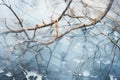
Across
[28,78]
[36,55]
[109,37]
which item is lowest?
[28,78]

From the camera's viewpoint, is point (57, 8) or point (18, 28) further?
point (57, 8)

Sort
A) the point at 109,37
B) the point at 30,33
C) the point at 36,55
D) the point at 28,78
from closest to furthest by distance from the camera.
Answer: the point at 28,78, the point at 36,55, the point at 30,33, the point at 109,37

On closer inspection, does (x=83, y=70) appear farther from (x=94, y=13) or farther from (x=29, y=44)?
(x=94, y=13)

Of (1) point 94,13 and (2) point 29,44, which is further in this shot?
(1) point 94,13

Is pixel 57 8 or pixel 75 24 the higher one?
pixel 57 8

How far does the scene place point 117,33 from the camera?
11.7 ft

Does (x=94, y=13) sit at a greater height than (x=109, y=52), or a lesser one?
greater

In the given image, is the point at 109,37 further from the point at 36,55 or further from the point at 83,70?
the point at 36,55

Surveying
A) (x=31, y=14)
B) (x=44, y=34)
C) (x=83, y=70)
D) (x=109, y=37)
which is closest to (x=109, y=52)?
(x=109, y=37)

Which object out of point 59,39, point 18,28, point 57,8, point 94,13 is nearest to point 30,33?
point 18,28

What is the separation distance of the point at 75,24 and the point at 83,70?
0.73 m

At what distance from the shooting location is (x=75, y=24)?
137 inches

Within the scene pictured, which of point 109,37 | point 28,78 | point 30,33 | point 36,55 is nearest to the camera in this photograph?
point 28,78

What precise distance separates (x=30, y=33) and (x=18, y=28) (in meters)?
0.16
